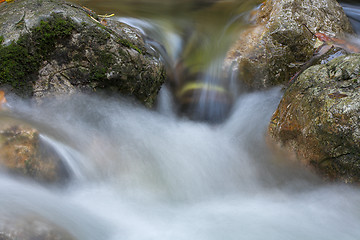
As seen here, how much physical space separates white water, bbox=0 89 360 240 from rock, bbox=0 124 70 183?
0.34 ft

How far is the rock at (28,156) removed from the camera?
2834 millimetres

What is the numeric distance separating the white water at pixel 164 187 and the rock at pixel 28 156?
10 centimetres

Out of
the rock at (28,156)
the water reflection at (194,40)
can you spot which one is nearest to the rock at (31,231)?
the rock at (28,156)

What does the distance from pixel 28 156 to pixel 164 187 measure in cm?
153

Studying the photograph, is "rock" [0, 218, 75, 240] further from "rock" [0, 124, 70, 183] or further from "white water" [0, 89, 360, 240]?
"rock" [0, 124, 70, 183]

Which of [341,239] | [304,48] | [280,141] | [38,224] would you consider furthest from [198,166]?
[304,48]

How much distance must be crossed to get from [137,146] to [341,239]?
2481 millimetres

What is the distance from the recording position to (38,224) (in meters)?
2.22

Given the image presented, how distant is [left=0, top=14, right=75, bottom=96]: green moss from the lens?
11.3ft

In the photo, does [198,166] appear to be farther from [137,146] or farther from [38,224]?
[38,224]

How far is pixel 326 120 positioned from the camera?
10.9 ft

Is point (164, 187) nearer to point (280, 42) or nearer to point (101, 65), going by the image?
point (101, 65)

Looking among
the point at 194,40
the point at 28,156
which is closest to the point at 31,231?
the point at 28,156

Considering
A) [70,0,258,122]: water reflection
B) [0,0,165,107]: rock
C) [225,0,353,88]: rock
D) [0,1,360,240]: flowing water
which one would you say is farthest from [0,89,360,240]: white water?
[225,0,353,88]: rock
